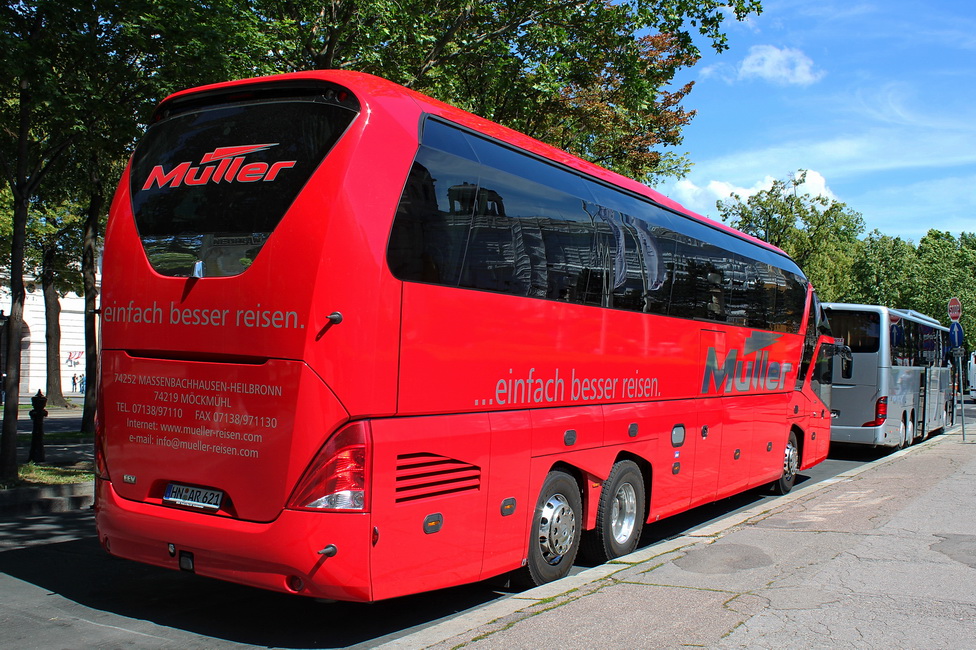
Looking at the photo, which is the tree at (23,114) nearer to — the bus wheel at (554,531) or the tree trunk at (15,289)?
the tree trunk at (15,289)

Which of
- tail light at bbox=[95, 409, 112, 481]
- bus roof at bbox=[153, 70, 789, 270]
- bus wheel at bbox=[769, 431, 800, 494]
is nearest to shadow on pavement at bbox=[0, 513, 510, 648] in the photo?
tail light at bbox=[95, 409, 112, 481]

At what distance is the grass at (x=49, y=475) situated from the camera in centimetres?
1202

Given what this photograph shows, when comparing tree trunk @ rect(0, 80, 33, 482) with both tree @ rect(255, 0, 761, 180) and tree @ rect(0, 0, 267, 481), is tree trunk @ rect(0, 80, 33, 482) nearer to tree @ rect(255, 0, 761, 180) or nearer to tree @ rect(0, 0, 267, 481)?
tree @ rect(0, 0, 267, 481)

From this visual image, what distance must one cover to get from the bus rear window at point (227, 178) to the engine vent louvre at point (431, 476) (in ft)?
5.26

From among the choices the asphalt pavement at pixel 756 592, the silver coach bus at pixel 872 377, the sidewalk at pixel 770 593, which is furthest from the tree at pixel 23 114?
the silver coach bus at pixel 872 377

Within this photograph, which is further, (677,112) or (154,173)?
(677,112)

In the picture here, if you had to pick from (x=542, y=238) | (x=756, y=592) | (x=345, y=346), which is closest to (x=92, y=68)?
(x=542, y=238)

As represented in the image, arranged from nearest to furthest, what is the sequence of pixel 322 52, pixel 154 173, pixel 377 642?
1. pixel 377 642
2. pixel 154 173
3. pixel 322 52

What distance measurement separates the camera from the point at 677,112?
82.4 feet

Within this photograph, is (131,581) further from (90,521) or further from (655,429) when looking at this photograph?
(655,429)

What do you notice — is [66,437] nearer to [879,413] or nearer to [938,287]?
[879,413]

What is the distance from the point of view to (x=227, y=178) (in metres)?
5.64

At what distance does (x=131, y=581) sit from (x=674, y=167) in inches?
910

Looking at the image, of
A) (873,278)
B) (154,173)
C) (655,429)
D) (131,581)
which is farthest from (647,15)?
(873,278)
